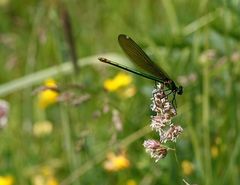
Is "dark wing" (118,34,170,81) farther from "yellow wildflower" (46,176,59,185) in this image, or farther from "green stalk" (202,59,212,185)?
"yellow wildflower" (46,176,59,185)

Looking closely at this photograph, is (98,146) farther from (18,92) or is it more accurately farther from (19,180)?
(18,92)

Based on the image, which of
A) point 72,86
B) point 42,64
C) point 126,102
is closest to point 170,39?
point 126,102

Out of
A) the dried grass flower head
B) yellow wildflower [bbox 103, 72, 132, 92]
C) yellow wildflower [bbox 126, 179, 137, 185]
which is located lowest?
the dried grass flower head

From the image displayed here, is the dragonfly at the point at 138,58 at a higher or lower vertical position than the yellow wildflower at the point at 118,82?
lower

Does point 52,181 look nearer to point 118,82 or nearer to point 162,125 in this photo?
point 118,82

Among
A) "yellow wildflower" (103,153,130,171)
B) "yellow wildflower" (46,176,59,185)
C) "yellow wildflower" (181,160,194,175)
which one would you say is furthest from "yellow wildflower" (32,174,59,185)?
"yellow wildflower" (181,160,194,175)

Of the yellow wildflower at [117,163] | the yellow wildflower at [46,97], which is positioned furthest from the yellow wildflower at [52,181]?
the yellow wildflower at [46,97]

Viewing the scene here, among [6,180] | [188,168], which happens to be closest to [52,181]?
[6,180]

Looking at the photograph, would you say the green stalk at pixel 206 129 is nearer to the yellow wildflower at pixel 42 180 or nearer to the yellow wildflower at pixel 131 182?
the yellow wildflower at pixel 131 182
